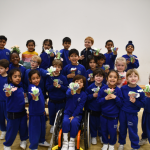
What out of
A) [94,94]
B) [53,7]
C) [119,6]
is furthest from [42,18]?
[94,94]

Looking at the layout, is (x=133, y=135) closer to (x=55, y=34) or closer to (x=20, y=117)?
(x=20, y=117)

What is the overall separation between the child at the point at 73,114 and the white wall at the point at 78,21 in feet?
13.4

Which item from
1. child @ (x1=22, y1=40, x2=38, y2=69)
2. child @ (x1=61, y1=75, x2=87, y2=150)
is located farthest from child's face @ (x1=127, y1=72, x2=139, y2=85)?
child @ (x1=22, y1=40, x2=38, y2=69)

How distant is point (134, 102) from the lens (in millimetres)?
2262

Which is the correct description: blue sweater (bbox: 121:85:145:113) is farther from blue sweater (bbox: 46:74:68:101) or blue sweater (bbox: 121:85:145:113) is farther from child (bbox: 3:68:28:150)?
child (bbox: 3:68:28:150)

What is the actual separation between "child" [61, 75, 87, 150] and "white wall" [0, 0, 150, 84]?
161 inches

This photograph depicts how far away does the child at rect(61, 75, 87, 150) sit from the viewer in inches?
90.7

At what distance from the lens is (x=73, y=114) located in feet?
7.95

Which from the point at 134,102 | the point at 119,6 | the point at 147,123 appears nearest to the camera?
the point at 134,102

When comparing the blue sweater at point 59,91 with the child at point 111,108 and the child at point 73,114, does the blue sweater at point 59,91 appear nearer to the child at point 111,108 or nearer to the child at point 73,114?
the child at point 73,114

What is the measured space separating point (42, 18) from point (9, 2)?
62.1 inches

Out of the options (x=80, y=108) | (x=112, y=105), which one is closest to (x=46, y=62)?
(x=80, y=108)

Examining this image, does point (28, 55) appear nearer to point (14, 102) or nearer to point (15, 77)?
point (15, 77)

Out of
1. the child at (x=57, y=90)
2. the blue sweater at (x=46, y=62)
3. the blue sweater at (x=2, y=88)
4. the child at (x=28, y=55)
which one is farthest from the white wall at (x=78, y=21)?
the blue sweater at (x=2, y=88)
